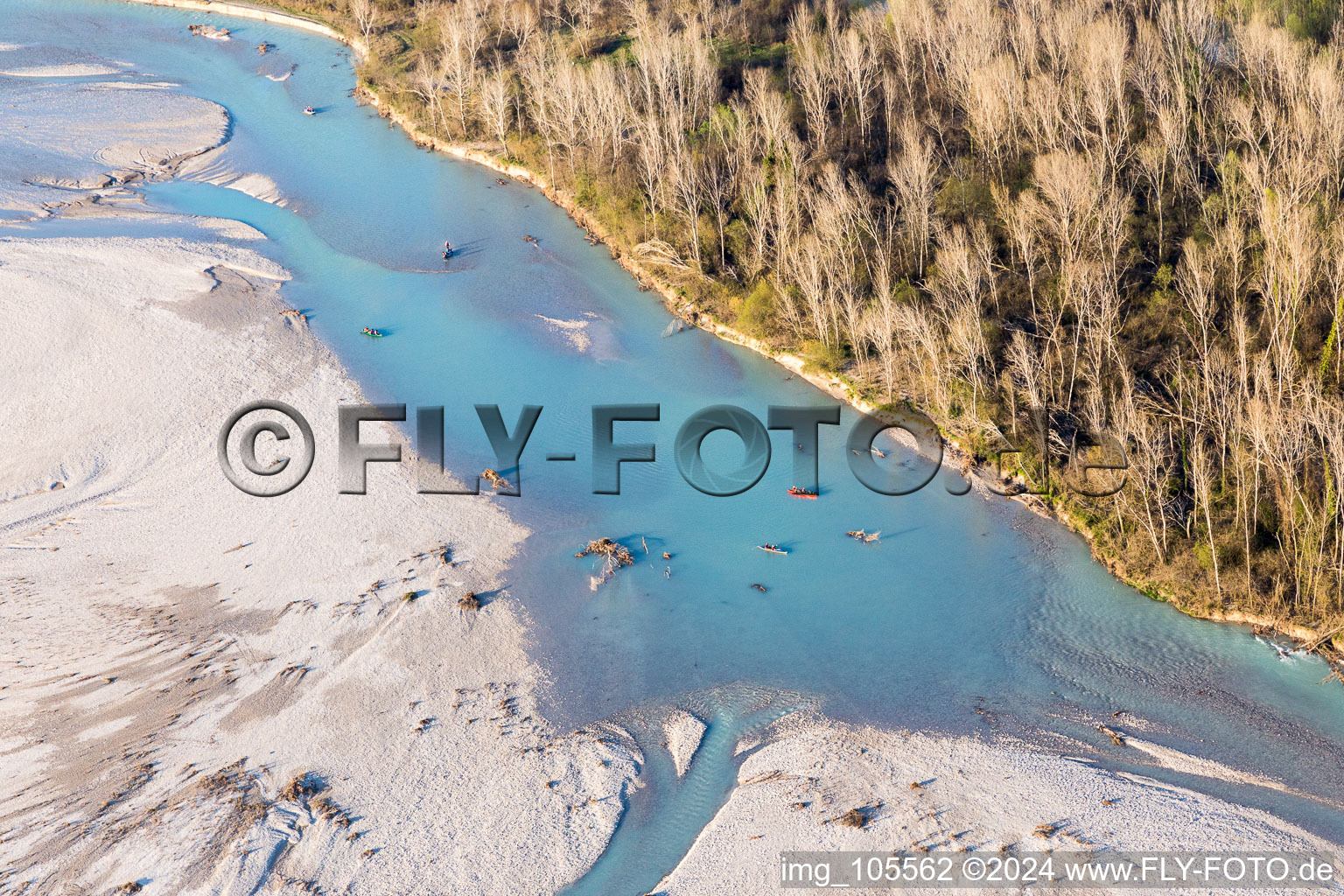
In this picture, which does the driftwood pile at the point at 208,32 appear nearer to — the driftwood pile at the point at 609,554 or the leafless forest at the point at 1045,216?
the leafless forest at the point at 1045,216

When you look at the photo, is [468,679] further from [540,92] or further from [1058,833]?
[540,92]

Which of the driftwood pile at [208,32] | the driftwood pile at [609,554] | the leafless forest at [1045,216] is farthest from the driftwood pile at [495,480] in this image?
the driftwood pile at [208,32]

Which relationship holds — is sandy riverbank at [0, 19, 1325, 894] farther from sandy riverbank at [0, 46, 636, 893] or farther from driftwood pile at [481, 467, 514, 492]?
driftwood pile at [481, 467, 514, 492]

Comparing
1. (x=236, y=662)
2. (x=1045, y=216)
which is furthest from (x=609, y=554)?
(x=1045, y=216)

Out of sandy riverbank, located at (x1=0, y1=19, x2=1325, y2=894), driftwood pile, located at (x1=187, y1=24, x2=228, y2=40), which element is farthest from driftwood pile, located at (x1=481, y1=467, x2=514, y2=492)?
driftwood pile, located at (x1=187, y1=24, x2=228, y2=40)

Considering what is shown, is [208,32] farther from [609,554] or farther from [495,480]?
[609,554]

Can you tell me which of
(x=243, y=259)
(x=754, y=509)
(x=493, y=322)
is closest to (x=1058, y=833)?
(x=754, y=509)
